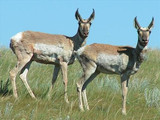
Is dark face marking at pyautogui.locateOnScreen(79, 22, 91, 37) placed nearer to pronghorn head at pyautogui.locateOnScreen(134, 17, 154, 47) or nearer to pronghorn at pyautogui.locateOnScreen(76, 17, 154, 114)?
pronghorn at pyautogui.locateOnScreen(76, 17, 154, 114)

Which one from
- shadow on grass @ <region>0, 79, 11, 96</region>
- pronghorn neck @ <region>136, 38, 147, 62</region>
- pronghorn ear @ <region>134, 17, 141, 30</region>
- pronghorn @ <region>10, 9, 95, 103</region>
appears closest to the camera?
pronghorn ear @ <region>134, 17, 141, 30</region>

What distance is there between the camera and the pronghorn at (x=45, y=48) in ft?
32.0

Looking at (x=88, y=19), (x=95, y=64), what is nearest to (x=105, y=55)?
(x=95, y=64)

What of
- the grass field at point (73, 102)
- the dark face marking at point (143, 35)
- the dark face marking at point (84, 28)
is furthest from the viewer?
the dark face marking at point (84, 28)

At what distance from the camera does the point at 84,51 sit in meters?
8.82

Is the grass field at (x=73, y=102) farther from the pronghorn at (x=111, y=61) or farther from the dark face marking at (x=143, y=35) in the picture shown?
the dark face marking at (x=143, y=35)

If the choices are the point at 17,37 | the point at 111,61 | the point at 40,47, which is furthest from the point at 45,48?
the point at 111,61

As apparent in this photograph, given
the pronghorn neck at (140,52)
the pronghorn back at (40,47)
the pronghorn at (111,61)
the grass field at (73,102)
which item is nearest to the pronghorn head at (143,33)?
the pronghorn at (111,61)

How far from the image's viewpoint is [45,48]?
9.98m

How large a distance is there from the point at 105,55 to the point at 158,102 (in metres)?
2.16

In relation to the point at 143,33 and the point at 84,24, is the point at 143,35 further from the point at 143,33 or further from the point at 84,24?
the point at 84,24

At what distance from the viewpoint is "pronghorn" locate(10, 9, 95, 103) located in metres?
9.77

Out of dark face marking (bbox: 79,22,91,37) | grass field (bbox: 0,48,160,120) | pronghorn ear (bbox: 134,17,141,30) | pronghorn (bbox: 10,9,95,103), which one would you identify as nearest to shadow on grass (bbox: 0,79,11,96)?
grass field (bbox: 0,48,160,120)

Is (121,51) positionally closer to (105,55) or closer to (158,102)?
(105,55)
